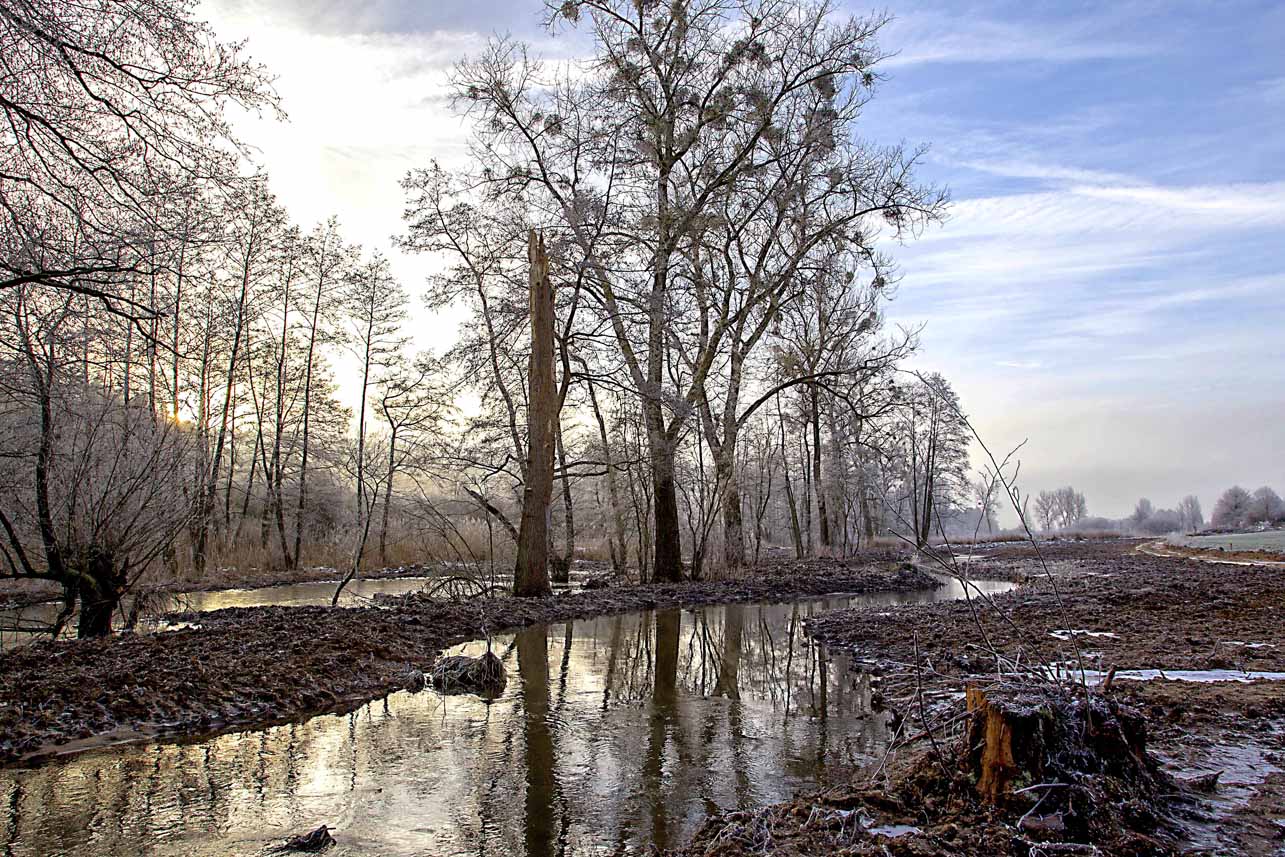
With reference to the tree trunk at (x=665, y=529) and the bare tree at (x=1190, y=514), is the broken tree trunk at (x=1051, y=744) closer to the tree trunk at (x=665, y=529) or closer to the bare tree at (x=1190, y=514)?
the tree trunk at (x=665, y=529)

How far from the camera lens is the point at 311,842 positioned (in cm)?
382

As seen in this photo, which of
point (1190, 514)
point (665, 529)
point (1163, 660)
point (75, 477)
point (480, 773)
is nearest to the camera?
point (480, 773)

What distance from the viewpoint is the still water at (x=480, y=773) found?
396 cm

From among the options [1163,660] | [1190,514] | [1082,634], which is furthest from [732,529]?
[1190,514]

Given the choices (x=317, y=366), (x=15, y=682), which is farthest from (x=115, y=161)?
(x=317, y=366)

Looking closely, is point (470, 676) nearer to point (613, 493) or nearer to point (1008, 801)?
point (1008, 801)

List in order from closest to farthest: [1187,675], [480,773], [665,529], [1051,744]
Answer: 1. [1051,744]
2. [480,773]
3. [1187,675]
4. [665,529]

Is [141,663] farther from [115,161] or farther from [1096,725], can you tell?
[1096,725]

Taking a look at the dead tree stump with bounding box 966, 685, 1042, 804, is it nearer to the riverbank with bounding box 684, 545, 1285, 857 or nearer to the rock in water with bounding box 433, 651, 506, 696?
the riverbank with bounding box 684, 545, 1285, 857

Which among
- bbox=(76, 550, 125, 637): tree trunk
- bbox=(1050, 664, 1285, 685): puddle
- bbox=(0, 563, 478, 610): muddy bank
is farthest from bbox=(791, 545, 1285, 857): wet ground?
bbox=(0, 563, 478, 610): muddy bank

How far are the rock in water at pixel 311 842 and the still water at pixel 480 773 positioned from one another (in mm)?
75

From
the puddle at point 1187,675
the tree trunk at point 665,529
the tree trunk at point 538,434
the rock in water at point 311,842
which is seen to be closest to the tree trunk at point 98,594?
the tree trunk at point 538,434

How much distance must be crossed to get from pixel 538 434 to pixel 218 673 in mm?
7812

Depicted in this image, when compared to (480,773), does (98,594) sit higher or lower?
higher
